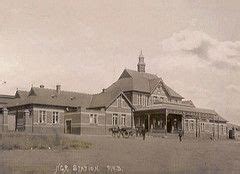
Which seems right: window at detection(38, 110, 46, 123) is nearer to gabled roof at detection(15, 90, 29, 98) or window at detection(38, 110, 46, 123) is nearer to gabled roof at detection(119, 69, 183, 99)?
gabled roof at detection(15, 90, 29, 98)

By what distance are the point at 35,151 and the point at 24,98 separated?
35.4m

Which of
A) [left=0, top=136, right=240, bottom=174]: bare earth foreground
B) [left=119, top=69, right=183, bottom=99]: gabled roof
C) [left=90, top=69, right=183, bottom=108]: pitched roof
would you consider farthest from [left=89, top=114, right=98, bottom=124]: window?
[left=0, top=136, right=240, bottom=174]: bare earth foreground

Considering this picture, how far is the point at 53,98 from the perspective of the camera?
5609 centimetres

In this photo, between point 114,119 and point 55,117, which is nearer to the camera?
point 55,117

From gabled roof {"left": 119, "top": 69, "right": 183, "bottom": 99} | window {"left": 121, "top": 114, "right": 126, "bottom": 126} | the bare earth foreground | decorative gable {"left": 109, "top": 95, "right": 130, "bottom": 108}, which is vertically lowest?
the bare earth foreground

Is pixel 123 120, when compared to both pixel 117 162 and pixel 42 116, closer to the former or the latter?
pixel 42 116

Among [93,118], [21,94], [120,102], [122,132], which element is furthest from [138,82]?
[122,132]

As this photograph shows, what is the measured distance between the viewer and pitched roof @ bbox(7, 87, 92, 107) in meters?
54.3

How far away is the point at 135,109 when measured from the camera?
2336 inches

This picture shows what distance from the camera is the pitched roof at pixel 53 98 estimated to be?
54.3m

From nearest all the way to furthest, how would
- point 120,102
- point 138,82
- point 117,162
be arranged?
point 117,162, point 120,102, point 138,82

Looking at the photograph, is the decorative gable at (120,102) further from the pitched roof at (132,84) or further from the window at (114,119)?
the window at (114,119)

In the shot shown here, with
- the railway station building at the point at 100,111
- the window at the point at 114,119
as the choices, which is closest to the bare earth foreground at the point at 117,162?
the railway station building at the point at 100,111

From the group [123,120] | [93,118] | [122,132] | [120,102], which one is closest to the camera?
[122,132]
